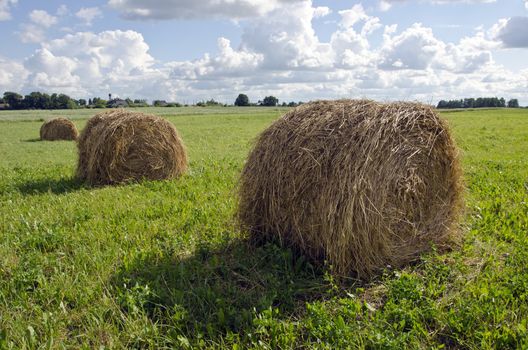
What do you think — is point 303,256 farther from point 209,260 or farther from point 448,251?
point 448,251

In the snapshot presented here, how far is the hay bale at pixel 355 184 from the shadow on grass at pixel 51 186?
18.6 feet

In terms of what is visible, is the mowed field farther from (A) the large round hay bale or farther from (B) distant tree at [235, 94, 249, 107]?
(B) distant tree at [235, 94, 249, 107]

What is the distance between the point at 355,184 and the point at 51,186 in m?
7.87

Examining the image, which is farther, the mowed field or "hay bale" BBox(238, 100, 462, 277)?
"hay bale" BBox(238, 100, 462, 277)

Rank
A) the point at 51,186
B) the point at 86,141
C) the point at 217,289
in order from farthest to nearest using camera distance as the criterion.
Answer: the point at 86,141 < the point at 51,186 < the point at 217,289

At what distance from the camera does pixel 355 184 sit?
14.3ft

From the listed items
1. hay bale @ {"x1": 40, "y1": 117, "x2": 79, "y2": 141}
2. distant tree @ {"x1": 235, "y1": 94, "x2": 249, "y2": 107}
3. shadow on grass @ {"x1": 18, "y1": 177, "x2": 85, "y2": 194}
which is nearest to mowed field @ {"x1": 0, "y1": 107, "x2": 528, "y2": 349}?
shadow on grass @ {"x1": 18, "y1": 177, "x2": 85, "y2": 194}

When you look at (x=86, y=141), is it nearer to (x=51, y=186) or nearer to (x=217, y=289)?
(x=51, y=186)

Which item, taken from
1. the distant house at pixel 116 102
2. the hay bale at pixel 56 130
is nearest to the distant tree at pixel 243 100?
the distant house at pixel 116 102

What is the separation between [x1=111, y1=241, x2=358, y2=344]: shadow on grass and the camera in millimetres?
3775

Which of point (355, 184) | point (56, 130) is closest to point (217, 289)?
point (355, 184)

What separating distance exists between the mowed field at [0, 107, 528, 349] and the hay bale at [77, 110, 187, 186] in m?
3.15

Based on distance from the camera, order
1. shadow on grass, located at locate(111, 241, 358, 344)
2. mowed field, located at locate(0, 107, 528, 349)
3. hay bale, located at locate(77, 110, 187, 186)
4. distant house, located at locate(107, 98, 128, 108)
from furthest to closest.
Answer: distant house, located at locate(107, 98, 128, 108) < hay bale, located at locate(77, 110, 187, 186) < shadow on grass, located at locate(111, 241, 358, 344) < mowed field, located at locate(0, 107, 528, 349)

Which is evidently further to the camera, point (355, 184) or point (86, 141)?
point (86, 141)
